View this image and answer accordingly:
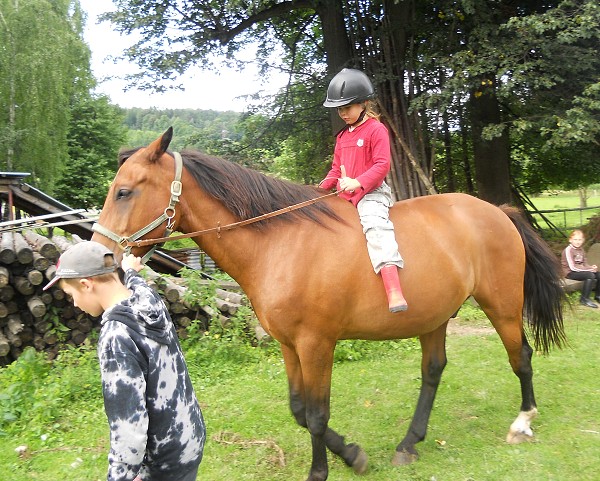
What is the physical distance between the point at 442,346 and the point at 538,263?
1116 millimetres

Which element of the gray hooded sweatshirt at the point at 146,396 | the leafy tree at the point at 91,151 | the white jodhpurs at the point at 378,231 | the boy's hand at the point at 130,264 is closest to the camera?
the gray hooded sweatshirt at the point at 146,396

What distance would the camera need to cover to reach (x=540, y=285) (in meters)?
4.45

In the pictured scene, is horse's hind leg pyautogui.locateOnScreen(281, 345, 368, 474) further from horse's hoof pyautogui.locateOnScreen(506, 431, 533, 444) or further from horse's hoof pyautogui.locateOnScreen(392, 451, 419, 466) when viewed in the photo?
horse's hoof pyautogui.locateOnScreen(506, 431, 533, 444)

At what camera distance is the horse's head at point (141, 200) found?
113 inches

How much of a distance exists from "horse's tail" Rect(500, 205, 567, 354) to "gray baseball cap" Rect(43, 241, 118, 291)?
3611mm

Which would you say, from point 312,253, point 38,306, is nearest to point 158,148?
point 312,253

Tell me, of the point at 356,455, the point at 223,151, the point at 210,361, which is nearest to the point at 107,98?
the point at 223,151

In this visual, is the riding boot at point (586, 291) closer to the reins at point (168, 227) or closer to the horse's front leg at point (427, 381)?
the horse's front leg at point (427, 381)

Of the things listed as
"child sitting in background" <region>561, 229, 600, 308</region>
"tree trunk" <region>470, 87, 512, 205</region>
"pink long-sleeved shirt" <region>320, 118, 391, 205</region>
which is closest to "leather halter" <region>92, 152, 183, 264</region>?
"pink long-sleeved shirt" <region>320, 118, 391, 205</region>

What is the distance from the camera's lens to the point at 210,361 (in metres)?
5.98

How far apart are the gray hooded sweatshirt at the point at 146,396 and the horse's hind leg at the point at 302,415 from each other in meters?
1.52

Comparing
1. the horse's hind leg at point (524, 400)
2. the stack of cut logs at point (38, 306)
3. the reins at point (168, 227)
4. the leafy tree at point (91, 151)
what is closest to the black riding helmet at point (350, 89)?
the reins at point (168, 227)

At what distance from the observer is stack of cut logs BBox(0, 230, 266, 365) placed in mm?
6020

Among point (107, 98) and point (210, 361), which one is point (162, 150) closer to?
point (210, 361)
